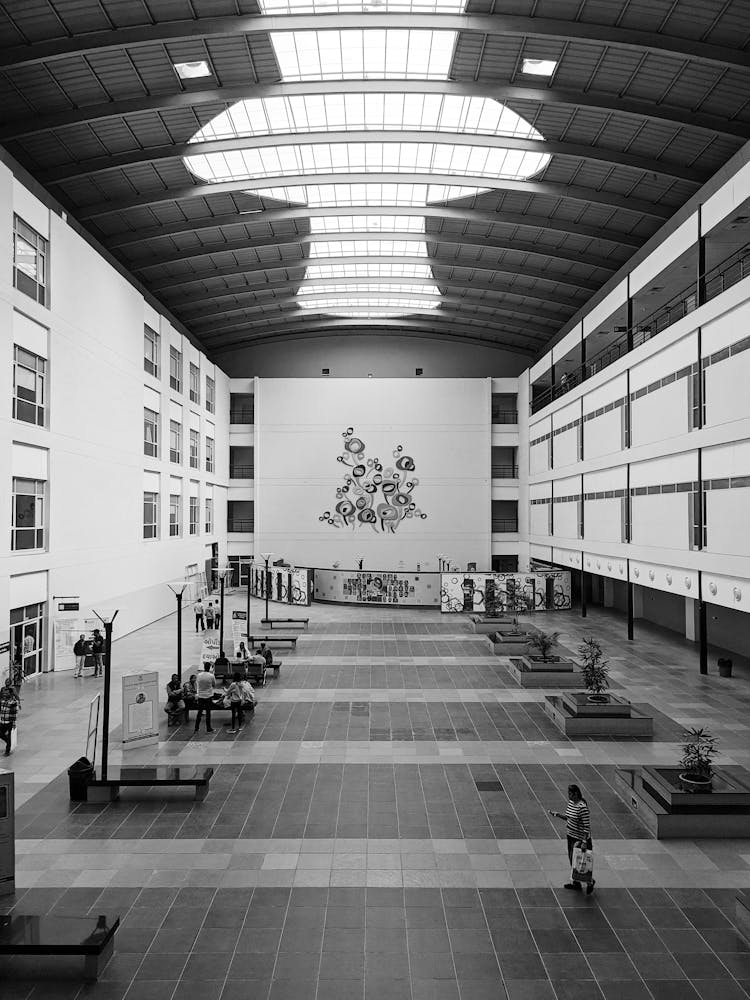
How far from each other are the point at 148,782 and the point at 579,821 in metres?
6.91

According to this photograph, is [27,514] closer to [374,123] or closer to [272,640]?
[272,640]

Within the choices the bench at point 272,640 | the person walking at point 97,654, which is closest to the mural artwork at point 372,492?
the bench at point 272,640

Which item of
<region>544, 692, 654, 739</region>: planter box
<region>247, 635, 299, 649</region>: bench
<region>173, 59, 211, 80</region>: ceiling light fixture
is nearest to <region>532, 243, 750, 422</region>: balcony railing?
<region>544, 692, 654, 739</region>: planter box

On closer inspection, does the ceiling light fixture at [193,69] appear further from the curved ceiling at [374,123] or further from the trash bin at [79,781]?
the trash bin at [79,781]

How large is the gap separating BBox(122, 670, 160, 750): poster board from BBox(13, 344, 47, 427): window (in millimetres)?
9705

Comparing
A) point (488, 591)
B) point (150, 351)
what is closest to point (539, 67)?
point (150, 351)

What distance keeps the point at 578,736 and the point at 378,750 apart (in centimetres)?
439

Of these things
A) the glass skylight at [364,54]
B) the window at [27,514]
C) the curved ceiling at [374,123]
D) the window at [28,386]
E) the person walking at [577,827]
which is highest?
the glass skylight at [364,54]

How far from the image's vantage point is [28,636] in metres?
21.5

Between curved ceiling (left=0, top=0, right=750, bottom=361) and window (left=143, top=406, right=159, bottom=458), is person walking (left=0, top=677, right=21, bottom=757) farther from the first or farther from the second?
window (left=143, top=406, right=159, bottom=458)

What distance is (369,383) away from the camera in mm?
48500

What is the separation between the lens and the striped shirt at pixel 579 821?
9.18 metres

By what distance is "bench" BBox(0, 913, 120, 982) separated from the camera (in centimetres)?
727

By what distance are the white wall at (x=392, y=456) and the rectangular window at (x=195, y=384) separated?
737 centimetres
